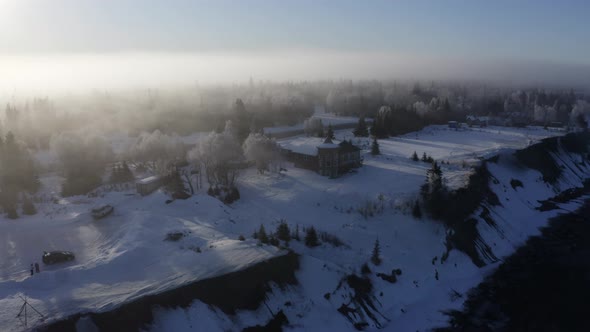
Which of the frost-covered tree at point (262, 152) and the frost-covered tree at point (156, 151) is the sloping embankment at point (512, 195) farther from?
the frost-covered tree at point (156, 151)

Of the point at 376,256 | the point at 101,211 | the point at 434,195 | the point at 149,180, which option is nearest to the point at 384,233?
the point at 376,256

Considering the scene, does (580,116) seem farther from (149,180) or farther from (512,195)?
(149,180)

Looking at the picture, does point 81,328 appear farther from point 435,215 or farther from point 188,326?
point 435,215

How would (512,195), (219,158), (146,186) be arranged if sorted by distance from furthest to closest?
(512,195), (219,158), (146,186)

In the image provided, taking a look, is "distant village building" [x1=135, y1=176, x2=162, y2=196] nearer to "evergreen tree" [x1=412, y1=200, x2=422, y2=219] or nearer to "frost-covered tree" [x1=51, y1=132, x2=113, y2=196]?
"frost-covered tree" [x1=51, y1=132, x2=113, y2=196]

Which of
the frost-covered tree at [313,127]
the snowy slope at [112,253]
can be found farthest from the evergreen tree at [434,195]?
the frost-covered tree at [313,127]

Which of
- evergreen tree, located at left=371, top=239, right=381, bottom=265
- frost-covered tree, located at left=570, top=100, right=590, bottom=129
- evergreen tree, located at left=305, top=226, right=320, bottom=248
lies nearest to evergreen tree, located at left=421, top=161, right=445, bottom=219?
evergreen tree, located at left=371, top=239, right=381, bottom=265
